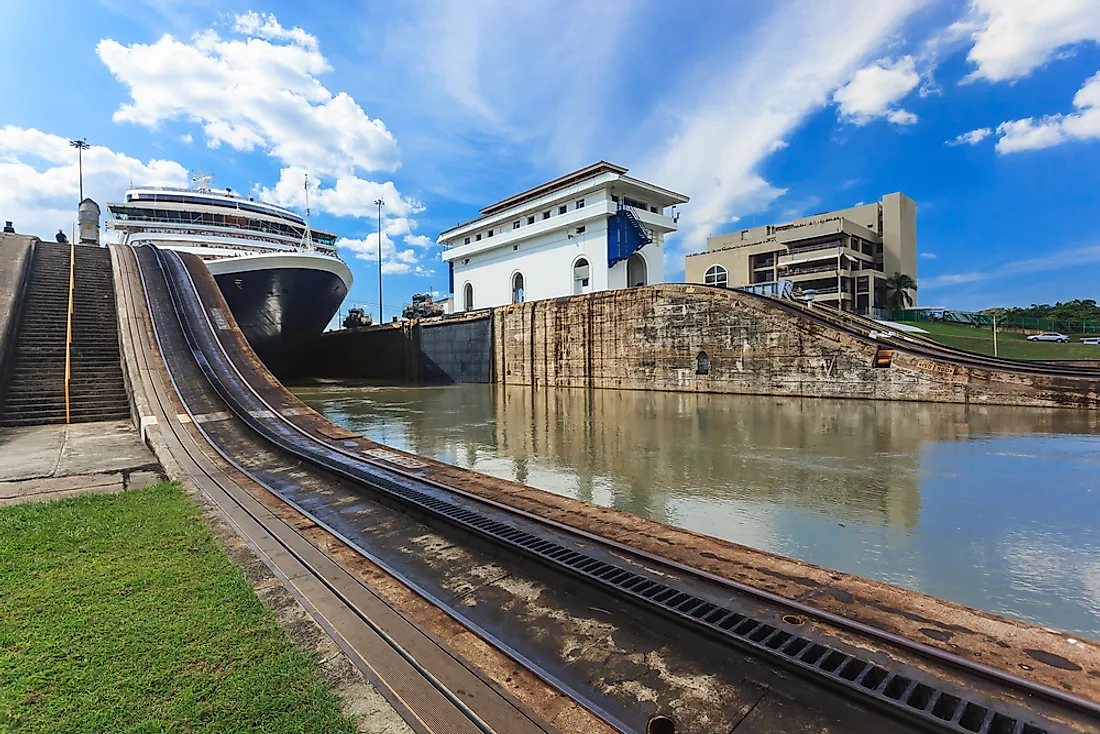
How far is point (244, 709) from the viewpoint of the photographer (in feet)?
6.64

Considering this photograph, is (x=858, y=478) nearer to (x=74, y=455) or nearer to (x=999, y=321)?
(x=74, y=455)

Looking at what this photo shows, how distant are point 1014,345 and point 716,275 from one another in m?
24.5

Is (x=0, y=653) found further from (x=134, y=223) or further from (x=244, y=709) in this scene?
(x=134, y=223)

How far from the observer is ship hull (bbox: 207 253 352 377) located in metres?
20.6

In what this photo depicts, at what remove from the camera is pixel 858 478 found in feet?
23.6

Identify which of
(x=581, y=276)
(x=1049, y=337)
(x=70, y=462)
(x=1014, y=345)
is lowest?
(x=70, y=462)

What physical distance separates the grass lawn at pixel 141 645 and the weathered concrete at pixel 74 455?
2527mm

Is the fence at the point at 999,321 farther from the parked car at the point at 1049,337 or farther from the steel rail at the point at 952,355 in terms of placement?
the steel rail at the point at 952,355

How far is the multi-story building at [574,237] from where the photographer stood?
30.3 metres

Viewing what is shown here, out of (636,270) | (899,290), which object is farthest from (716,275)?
(636,270)

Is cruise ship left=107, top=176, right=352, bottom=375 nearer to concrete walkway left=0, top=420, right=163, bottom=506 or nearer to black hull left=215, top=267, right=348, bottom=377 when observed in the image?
black hull left=215, top=267, right=348, bottom=377

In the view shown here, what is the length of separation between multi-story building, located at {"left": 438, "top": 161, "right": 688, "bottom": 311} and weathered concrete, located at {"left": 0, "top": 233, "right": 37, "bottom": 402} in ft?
77.8

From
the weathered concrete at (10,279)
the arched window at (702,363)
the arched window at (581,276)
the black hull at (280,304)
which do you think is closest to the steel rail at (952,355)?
the arched window at (702,363)

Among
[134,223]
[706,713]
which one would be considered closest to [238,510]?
[706,713]
